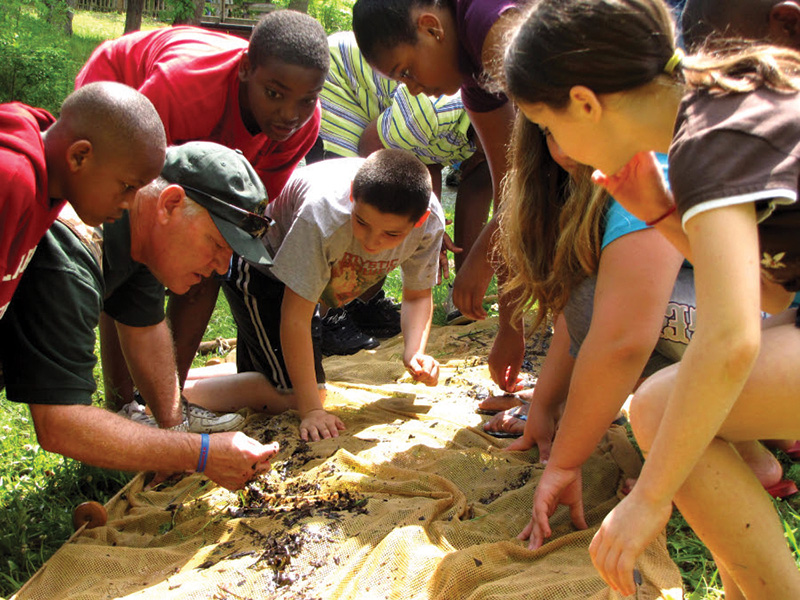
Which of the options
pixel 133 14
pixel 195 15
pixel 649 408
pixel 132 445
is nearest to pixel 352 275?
pixel 132 445

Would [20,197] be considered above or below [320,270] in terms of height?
above

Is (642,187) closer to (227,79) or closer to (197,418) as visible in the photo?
(227,79)

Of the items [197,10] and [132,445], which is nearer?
[132,445]

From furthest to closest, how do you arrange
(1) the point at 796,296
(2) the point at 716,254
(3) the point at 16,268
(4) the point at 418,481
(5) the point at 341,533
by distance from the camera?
(4) the point at 418,481, (5) the point at 341,533, (3) the point at 16,268, (1) the point at 796,296, (2) the point at 716,254

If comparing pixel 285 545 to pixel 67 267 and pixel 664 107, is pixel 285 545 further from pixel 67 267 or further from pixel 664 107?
pixel 664 107

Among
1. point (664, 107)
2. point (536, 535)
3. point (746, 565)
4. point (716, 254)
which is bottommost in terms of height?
point (536, 535)

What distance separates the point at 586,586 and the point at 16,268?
5.14 feet

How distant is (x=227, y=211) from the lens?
244 centimetres

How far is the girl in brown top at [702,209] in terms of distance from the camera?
121 cm

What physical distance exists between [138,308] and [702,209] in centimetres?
205

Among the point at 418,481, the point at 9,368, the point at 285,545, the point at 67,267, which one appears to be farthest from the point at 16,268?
the point at 418,481

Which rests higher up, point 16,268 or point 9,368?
point 16,268

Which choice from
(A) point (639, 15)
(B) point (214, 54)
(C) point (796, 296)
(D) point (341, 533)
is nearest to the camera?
(A) point (639, 15)

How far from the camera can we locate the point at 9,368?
81.6 inches
